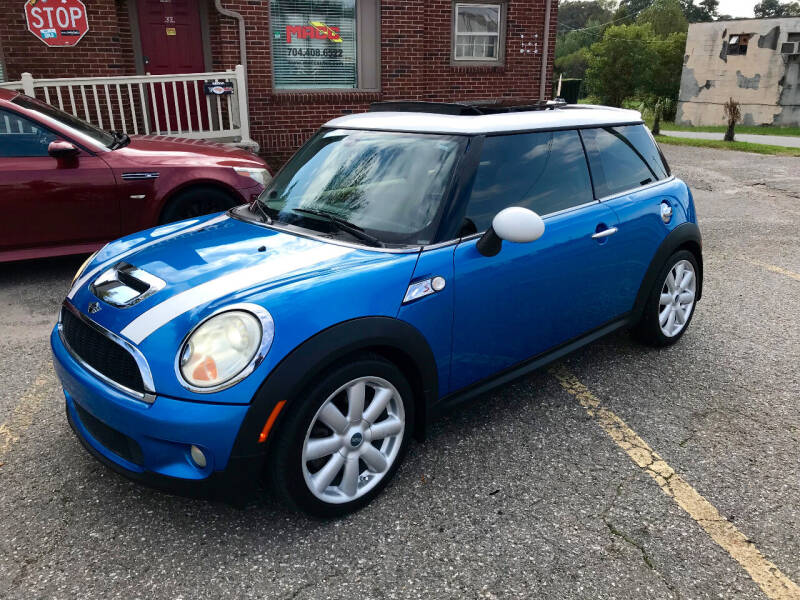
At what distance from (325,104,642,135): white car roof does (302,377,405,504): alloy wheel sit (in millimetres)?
1334

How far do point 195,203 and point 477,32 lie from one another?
305 inches

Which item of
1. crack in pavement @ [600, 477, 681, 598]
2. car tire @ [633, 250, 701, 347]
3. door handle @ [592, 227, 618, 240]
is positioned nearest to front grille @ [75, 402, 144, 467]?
Result: crack in pavement @ [600, 477, 681, 598]

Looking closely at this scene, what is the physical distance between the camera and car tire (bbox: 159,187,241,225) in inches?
225

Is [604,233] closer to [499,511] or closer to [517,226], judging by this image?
[517,226]

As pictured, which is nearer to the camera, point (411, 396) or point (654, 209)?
point (411, 396)

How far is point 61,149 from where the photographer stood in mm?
5301

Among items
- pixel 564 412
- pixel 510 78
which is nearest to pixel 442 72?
pixel 510 78

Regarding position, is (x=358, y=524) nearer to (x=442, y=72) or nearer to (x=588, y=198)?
(x=588, y=198)

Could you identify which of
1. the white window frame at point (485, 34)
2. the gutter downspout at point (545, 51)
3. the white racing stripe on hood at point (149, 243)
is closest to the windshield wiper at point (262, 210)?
the white racing stripe on hood at point (149, 243)

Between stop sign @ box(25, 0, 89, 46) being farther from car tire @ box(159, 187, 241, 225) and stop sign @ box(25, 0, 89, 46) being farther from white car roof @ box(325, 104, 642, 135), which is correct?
white car roof @ box(325, 104, 642, 135)

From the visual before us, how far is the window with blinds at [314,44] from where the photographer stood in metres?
10.2

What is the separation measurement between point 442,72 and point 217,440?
10.3 metres

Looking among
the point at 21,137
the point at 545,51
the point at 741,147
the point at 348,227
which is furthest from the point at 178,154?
the point at 741,147

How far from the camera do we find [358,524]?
8.49 feet
